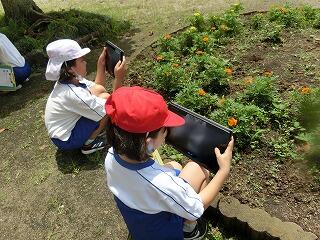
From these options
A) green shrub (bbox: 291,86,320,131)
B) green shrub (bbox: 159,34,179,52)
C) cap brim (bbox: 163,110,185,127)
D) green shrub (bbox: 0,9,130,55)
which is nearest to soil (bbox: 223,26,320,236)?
green shrub (bbox: 291,86,320,131)

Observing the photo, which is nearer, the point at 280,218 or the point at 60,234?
the point at 280,218

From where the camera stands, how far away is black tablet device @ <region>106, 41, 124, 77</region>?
13.2 ft

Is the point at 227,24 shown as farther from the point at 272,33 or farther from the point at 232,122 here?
the point at 232,122

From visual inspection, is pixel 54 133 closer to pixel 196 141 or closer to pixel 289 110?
pixel 196 141

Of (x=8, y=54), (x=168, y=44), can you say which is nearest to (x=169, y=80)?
(x=168, y=44)

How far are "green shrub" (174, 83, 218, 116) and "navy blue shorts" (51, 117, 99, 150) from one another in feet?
3.07

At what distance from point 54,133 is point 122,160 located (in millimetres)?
1765

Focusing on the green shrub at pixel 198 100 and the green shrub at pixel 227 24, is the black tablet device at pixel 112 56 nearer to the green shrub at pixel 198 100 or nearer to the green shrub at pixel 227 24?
the green shrub at pixel 198 100

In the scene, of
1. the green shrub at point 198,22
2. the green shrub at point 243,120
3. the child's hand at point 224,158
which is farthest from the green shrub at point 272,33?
the child's hand at point 224,158

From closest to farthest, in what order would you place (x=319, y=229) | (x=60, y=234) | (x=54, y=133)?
(x=319, y=229)
(x=60, y=234)
(x=54, y=133)

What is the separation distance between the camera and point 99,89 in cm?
419

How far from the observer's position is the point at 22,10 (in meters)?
7.25

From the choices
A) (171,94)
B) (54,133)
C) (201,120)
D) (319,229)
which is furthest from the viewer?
(171,94)

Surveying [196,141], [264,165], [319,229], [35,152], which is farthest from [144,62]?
[319,229]
